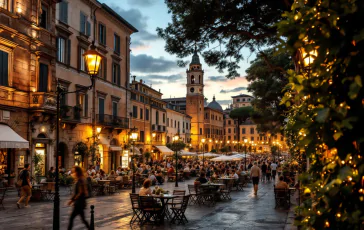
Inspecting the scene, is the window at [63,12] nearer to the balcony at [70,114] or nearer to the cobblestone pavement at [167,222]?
the balcony at [70,114]

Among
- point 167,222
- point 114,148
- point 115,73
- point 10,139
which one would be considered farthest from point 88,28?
point 167,222

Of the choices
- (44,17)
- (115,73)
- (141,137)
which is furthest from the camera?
(141,137)

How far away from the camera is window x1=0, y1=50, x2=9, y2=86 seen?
20.4m

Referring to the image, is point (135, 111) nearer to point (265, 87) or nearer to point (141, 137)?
point (141, 137)

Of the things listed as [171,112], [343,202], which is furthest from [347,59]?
[171,112]

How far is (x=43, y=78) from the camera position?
23.8 meters

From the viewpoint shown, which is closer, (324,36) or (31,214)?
(324,36)

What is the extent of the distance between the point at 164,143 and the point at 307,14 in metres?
55.2

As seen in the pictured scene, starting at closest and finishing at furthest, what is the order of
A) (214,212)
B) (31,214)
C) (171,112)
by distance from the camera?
(31,214) < (214,212) < (171,112)

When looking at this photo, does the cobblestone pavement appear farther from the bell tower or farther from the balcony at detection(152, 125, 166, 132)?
the bell tower

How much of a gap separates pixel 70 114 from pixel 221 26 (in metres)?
17.8

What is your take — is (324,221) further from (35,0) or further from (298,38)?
(35,0)

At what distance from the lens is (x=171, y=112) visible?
64.6 metres

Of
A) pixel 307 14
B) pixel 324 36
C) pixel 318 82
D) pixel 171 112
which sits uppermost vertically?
pixel 171 112
